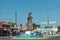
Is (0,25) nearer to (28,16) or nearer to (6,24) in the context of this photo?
(6,24)

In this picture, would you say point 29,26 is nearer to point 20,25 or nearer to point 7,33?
point 7,33

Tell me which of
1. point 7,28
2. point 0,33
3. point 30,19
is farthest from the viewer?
point 7,28

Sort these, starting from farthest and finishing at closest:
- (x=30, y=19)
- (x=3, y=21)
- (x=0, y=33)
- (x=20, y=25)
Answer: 1. (x=20, y=25)
2. (x=3, y=21)
3. (x=0, y=33)
4. (x=30, y=19)

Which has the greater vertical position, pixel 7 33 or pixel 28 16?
pixel 28 16

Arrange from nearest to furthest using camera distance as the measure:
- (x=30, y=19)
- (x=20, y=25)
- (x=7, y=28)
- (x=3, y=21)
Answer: (x=30, y=19) < (x=7, y=28) < (x=3, y=21) < (x=20, y=25)

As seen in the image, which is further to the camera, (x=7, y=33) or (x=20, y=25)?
(x=20, y=25)

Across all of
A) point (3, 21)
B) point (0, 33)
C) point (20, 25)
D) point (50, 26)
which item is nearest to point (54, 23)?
point (50, 26)

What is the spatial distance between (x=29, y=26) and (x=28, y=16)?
3073 millimetres

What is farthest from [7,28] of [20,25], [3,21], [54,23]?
[54,23]

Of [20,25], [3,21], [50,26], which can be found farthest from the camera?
[50,26]

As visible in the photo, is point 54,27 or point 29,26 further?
point 54,27

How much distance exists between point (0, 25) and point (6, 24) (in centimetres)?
236

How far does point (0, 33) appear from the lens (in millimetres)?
71312

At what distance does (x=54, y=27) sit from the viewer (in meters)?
98.4
